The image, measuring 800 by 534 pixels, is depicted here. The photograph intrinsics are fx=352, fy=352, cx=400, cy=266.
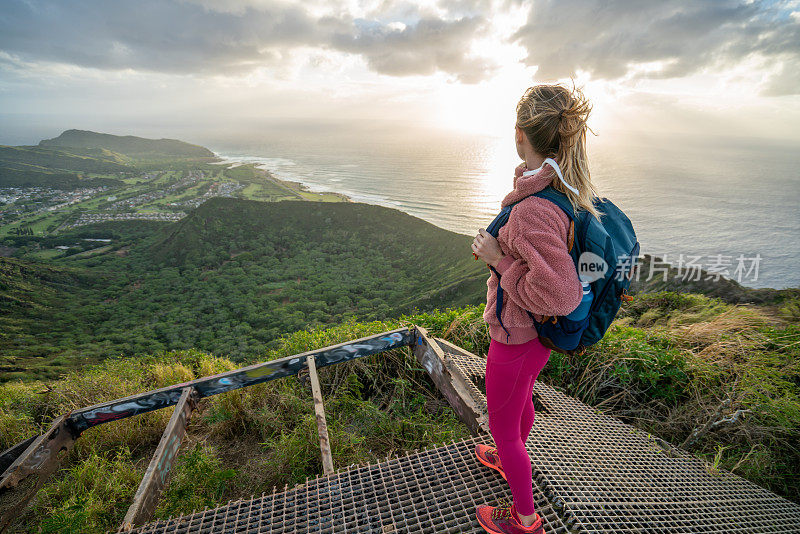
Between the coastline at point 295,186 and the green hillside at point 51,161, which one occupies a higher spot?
the green hillside at point 51,161

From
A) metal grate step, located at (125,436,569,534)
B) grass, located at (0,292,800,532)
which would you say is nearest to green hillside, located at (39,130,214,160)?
grass, located at (0,292,800,532)

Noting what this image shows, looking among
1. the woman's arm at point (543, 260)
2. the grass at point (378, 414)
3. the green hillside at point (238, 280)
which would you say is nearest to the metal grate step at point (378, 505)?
the grass at point (378, 414)

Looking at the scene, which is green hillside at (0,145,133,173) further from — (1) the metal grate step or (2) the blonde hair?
(2) the blonde hair

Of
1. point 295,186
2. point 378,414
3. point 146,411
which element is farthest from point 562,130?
point 295,186

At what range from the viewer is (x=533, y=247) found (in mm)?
1187

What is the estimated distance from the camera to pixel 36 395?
387 cm

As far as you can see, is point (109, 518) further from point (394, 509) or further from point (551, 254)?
point (551, 254)

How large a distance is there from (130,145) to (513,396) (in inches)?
7233

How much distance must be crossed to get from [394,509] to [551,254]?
5.27 feet

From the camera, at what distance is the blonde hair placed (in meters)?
1.23

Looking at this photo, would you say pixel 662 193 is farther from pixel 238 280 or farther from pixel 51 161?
pixel 51 161

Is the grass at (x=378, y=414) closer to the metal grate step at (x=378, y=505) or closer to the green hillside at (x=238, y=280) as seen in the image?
the metal grate step at (x=378, y=505)

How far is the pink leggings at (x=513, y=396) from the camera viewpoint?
1429mm

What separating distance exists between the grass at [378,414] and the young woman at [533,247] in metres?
1.41
